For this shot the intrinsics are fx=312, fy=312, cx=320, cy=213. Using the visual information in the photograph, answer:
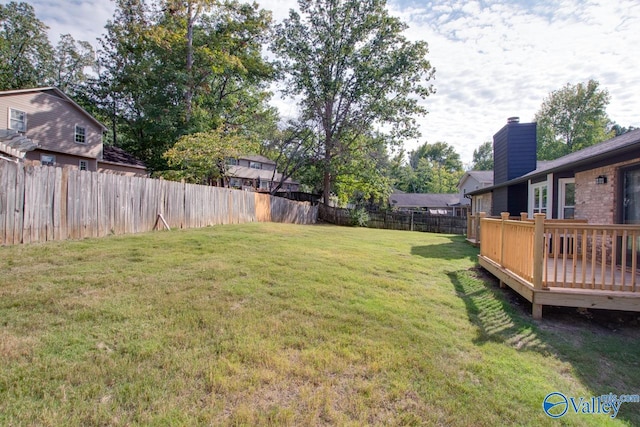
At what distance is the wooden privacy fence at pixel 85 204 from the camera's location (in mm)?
5648

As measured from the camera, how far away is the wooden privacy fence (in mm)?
5648

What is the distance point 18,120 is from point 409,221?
876 inches

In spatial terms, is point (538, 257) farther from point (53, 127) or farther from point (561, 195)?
point (53, 127)

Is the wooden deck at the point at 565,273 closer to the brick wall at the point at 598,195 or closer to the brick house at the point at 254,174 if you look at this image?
the brick wall at the point at 598,195

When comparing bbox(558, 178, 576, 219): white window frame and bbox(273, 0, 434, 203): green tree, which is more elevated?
bbox(273, 0, 434, 203): green tree

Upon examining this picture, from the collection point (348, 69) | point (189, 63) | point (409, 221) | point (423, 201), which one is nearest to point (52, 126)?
point (189, 63)

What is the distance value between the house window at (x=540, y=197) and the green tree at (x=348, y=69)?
12850mm

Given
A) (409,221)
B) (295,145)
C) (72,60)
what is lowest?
(409,221)

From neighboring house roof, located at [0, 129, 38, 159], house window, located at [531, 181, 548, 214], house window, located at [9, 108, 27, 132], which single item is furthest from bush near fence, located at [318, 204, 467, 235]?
house window, located at [9, 108, 27, 132]

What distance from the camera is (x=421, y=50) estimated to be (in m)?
21.4

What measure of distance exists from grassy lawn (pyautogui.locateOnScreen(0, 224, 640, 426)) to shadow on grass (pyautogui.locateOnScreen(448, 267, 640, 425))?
0.08 feet

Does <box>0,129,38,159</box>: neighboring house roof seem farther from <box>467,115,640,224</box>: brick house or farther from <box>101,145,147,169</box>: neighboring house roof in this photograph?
<box>467,115,640,224</box>: brick house

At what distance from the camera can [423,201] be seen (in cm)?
4228

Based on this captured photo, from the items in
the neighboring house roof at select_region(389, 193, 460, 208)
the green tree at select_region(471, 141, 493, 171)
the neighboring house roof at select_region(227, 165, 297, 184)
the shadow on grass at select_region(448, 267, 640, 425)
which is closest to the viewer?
the shadow on grass at select_region(448, 267, 640, 425)
